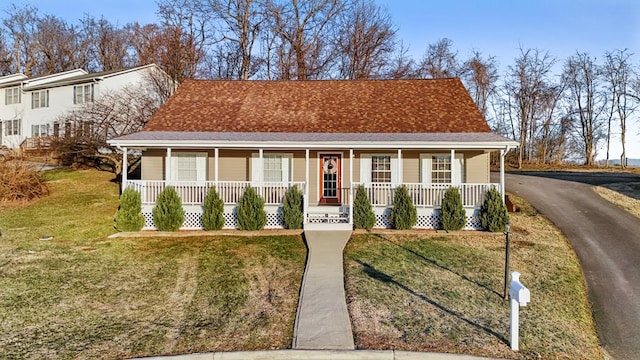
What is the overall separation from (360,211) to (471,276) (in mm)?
4886

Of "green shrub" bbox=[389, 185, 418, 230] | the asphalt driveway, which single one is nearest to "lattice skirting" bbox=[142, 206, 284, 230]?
"green shrub" bbox=[389, 185, 418, 230]

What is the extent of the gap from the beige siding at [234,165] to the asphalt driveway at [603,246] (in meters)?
11.1

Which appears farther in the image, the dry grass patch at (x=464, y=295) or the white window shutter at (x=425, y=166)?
the white window shutter at (x=425, y=166)

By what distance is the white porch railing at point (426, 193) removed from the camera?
1324 cm

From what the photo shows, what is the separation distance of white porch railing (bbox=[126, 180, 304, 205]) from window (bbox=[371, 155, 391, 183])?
318cm

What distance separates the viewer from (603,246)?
1111 cm

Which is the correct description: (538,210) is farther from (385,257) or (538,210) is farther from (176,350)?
(176,350)

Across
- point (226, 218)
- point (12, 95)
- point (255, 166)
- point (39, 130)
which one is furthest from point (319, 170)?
point (12, 95)

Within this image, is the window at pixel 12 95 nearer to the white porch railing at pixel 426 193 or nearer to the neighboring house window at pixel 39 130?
the neighboring house window at pixel 39 130

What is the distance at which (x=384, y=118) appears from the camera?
15914mm

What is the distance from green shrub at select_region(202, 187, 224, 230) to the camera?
42.5 feet

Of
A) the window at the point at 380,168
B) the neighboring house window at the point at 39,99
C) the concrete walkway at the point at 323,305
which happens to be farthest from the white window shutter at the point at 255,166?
the neighboring house window at the point at 39,99

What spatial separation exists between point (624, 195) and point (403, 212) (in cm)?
1009

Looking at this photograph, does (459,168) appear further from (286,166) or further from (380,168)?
(286,166)
